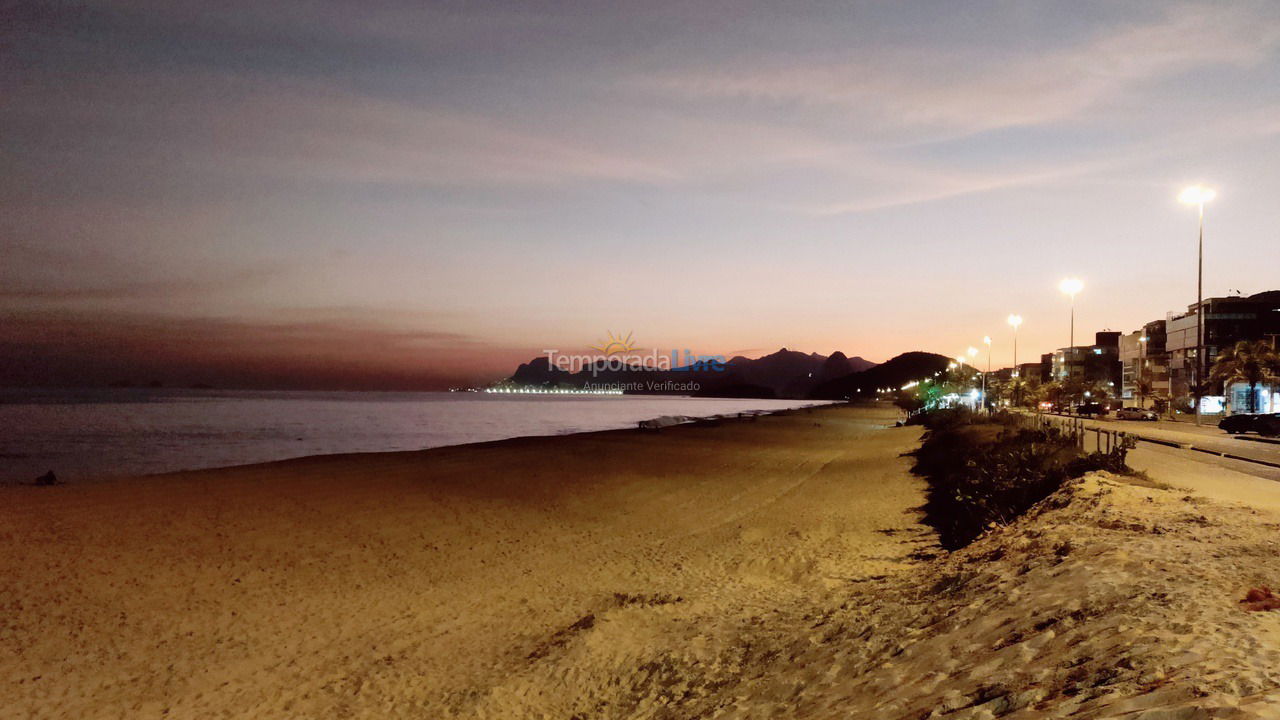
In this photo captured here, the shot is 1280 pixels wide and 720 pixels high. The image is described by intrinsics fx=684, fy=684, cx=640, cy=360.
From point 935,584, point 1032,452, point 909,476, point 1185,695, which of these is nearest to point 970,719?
point 1185,695

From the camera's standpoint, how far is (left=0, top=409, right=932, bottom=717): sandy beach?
7.57 m

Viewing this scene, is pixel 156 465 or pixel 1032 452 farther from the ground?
pixel 1032 452

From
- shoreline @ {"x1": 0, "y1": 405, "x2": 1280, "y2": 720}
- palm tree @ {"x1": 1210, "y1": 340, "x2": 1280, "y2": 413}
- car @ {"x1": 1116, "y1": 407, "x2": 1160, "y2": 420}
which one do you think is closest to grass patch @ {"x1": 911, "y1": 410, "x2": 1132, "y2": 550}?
shoreline @ {"x1": 0, "y1": 405, "x2": 1280, "y2": 720}

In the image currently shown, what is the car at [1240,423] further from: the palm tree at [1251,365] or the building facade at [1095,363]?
the building facade at [1095,363]

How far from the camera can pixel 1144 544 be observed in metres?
7.50

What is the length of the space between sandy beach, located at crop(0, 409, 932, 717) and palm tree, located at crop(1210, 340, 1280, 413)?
39.6 metres

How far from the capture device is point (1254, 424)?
104ft

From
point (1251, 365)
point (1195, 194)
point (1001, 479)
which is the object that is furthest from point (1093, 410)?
point (1001, 479)

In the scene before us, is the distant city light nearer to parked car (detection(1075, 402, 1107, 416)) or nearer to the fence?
the fence

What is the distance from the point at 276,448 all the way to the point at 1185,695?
4299 centimetres

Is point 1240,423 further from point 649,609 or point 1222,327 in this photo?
point 1222,327

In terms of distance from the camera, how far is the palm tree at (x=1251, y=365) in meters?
45.1

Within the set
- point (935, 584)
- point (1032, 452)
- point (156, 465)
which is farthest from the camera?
point (156, 465)

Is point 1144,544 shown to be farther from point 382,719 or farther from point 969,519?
point 382,719
